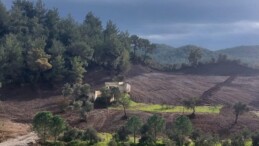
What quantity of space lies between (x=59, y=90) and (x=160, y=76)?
30308 mm

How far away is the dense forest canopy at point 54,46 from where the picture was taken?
340 feet

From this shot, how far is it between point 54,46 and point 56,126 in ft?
162

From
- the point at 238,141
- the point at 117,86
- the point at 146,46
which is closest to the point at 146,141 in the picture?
the point at 238,141

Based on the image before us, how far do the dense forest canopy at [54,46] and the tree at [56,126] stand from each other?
128 ft

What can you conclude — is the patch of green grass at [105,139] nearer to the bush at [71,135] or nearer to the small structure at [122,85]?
the bush at [71,135]

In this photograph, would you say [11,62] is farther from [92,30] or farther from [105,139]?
[105,139]

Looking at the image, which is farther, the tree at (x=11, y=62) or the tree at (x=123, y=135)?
the tree at (x=11, y=62)

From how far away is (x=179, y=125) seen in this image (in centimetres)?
6347

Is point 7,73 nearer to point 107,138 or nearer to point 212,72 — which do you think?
point 107,138

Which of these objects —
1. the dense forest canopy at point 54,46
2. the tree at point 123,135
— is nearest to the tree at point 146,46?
the dense forest canopy at point 54,46

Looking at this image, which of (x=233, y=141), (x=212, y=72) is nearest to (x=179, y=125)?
(x=233, y=141)

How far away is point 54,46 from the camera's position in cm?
11094

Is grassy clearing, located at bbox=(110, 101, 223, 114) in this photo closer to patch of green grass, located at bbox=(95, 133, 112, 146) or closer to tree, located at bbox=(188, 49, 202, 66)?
patch of green grass, located at bbox=(95, 133, 112, 146)

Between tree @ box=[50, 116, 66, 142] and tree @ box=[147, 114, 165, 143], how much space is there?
12.2 metres
